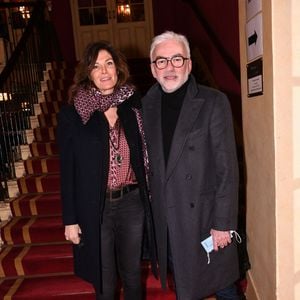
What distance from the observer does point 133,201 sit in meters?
1.73

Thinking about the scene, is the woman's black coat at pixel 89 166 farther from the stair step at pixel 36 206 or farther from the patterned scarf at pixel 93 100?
the stair step at pixel 36 206

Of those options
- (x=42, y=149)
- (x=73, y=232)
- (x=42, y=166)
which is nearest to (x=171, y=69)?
(x=73, y=232)

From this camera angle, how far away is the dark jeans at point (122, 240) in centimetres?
172

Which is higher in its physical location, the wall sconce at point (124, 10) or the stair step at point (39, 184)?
the wall sconce at point (124, 10)

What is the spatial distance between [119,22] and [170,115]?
20.4ft

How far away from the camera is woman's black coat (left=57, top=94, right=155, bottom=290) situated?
1628 millimetres

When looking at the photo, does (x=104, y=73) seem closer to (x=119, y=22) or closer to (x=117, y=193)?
(x=117, y=193)

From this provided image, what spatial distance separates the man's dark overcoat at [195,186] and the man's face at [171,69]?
0.07 m

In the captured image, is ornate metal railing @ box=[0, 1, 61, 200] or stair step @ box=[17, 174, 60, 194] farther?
ornate metal railing @ box=[0, 1, 61, 200]

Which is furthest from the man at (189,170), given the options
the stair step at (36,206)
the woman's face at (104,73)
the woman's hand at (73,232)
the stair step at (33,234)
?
the stair step at (36,206)

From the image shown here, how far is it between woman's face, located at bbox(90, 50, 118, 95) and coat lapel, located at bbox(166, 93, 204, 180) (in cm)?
39

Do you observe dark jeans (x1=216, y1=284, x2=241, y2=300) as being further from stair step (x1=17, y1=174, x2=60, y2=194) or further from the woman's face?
stair step (x1=17, y1=174, x2=60, y2=194)

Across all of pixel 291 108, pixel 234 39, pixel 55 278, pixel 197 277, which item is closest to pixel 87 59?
pixel 291 108

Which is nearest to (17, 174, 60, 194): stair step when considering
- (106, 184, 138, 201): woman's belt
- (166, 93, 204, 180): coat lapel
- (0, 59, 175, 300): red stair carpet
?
(0, 59, 175, 300): red stair carpet
